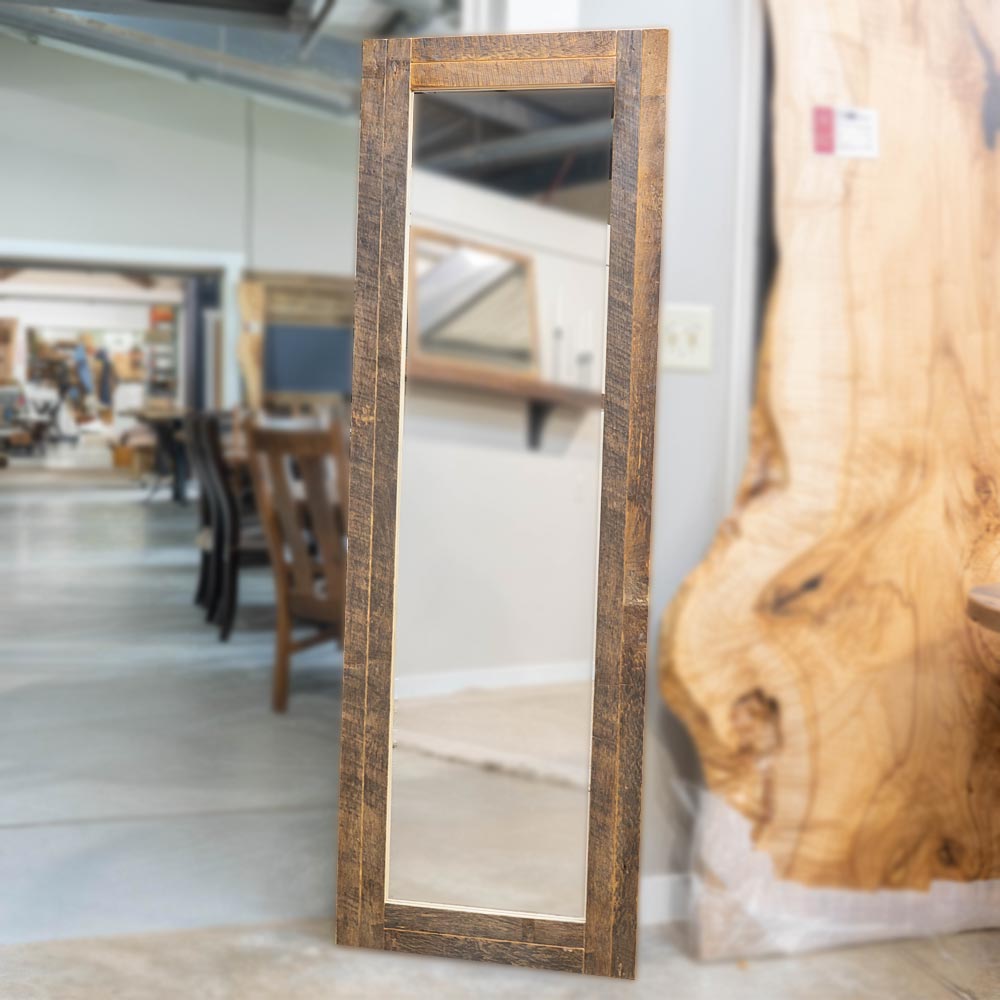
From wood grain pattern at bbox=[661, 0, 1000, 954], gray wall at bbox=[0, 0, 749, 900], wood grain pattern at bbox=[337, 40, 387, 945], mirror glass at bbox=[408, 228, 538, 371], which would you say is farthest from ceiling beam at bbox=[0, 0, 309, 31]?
wood grain pattern at bbox=[661, 0, 1000, 954]

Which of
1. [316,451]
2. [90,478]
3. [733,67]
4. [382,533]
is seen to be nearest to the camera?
[382,533]

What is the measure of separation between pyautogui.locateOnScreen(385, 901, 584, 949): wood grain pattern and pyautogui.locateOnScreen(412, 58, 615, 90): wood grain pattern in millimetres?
1447

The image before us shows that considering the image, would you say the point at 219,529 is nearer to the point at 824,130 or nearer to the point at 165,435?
the point at 165,435

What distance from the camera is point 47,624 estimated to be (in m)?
2.36

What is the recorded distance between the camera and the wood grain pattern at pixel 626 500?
1.82 m

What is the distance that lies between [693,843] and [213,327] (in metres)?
1.50

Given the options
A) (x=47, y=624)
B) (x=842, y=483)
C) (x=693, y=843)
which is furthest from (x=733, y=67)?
(x=47, y=624)

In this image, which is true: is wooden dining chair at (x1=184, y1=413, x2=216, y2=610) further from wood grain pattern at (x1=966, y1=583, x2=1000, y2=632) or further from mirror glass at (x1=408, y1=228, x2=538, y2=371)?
wood grain pattern at (x1=966, y1=583, x2=1000, y2=632)

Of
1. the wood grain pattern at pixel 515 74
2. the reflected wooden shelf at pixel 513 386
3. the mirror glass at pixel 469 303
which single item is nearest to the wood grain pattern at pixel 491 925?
the reflected wooden shelf at pixel 513 386

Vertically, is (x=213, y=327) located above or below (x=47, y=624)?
above

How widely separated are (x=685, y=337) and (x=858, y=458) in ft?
1.29

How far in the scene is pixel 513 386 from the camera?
2.01m

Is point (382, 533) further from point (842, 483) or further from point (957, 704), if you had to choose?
point (957, 704)

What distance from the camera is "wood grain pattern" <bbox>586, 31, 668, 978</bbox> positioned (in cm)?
182
